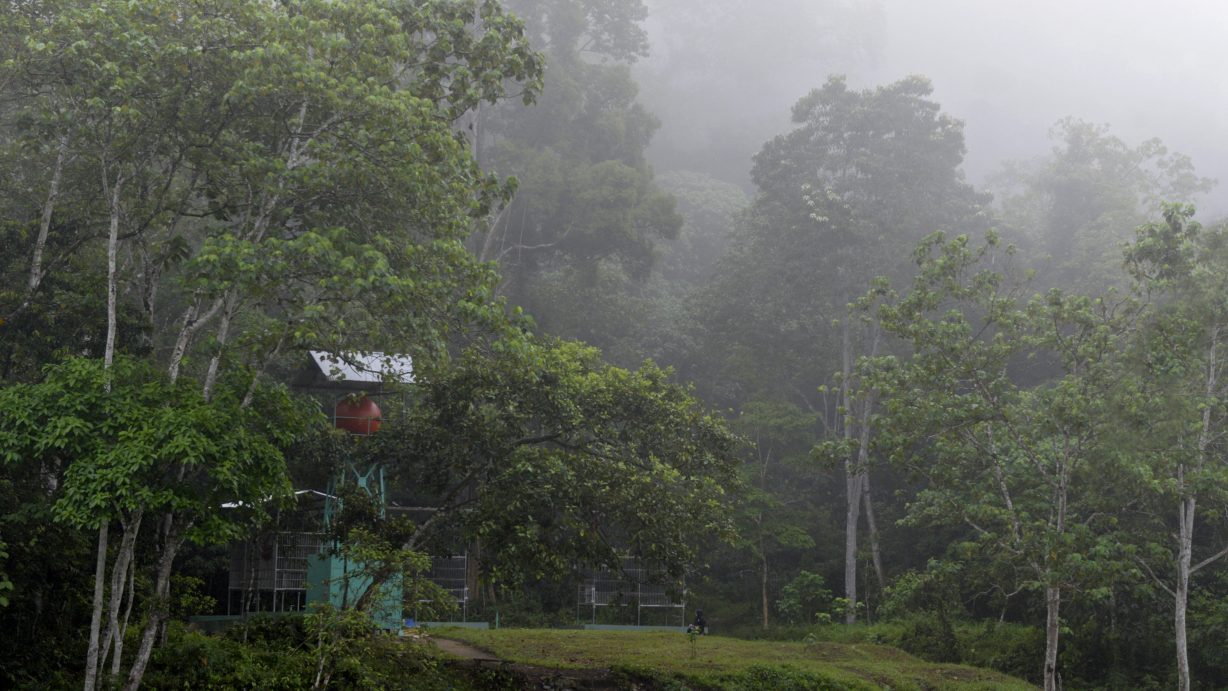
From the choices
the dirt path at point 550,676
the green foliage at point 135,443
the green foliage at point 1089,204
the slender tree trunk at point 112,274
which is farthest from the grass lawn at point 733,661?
the green foliage at point 1089,204

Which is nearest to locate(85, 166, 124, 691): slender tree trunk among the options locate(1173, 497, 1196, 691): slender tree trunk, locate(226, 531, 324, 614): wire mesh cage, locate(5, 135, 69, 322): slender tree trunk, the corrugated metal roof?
locate(5, 135, 69, 322): slender tree trunk

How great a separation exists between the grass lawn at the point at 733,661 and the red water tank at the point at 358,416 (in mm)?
3573

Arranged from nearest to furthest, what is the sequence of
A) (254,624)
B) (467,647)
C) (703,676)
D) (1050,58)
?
(254,624) < (703,676) < (467,647) < (1050,58)

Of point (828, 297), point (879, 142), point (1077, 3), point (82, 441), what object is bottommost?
point (82, 441)

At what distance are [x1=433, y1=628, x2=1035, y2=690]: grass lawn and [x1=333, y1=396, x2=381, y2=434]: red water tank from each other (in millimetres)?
3573

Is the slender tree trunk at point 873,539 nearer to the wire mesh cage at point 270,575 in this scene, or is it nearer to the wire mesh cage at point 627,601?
the wire mesh cage at point 627,601

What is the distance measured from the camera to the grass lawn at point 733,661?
13.2 m

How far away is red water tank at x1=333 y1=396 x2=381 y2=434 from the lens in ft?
42.7

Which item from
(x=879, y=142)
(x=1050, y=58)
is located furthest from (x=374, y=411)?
(x=1050, y=58)

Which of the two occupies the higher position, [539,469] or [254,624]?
[539,469]

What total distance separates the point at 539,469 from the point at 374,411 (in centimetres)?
230

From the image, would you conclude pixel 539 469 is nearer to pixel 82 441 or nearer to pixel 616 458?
pixel 616 458

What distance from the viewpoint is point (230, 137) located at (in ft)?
35.2

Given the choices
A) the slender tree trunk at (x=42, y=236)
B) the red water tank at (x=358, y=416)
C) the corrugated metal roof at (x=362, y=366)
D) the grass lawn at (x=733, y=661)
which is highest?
the slender tree trunk at (x=42, y=236)
